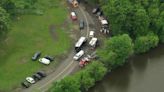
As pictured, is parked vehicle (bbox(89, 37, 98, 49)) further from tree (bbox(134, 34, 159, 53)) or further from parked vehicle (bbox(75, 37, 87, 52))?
tree (bbox(134, 34, 159, 53))

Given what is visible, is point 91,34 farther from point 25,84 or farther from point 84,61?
point 25,84

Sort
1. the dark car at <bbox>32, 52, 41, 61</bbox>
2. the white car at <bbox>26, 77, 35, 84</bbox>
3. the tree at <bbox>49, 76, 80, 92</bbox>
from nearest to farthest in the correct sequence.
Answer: the tree at <bbox>49, 76, 80, 92</bbox>
the white car at <bbox>26, 77, 35, 84</bbox>
the dark car at <bbox>32, 52, 41, 61</bbox>

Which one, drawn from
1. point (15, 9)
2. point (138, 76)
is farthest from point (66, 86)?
point (15, 9)

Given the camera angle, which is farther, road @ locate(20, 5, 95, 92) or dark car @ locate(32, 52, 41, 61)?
dark car @ locate(32, 52, 41, 61)

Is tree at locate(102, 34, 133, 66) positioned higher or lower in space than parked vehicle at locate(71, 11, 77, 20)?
lower

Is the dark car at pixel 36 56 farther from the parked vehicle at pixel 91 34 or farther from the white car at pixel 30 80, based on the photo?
the parked vehicle at pixel 91 34

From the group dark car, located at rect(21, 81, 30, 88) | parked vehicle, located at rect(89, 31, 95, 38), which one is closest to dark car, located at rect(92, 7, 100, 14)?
parked vehicle, located at rect(89, 31, 95, 38)

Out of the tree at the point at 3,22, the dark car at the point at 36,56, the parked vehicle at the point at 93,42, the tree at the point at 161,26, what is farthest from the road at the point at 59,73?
the tree at the point at 161,26

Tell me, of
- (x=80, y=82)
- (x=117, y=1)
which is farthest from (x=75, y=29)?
(x=80, y=82)
